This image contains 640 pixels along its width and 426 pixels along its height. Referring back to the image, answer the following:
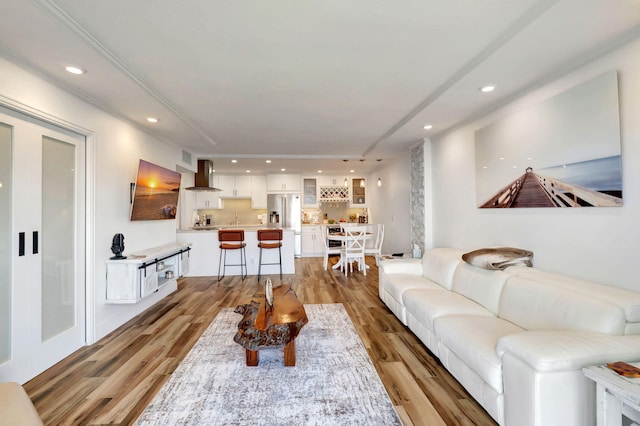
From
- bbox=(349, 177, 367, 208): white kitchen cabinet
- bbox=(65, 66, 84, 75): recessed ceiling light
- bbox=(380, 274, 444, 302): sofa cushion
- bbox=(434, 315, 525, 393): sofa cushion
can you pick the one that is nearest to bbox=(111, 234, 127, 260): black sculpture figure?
bbox=(65, 66, 84, 75): recessed ceiling light

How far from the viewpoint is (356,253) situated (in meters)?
5.93

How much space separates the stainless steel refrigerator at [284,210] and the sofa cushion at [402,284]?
4716 millimetres

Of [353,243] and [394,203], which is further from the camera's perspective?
[394,203]

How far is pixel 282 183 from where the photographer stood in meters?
8.10

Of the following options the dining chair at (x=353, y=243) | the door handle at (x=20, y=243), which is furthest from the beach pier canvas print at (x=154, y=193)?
the dining chair at (x=353, y=243)

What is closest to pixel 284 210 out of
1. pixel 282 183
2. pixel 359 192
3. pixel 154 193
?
pixel 282 183

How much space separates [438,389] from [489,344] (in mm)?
574

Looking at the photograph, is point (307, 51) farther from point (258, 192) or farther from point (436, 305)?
point (258, 192)

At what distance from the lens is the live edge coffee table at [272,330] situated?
2.21 m

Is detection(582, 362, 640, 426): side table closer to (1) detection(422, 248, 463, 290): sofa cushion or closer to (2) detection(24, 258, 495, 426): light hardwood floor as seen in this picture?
(2) detection(24, 258, 495, 426): light hardwood floor

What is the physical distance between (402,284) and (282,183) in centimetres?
559

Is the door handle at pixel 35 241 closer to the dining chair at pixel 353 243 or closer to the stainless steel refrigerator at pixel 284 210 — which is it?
the dining chair at pixel 353 243

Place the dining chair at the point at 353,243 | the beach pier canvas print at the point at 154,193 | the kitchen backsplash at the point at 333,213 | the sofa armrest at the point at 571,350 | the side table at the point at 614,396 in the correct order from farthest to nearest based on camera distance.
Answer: the kitchen backsplash at the point at 333,213
the dining chair at the point at 353,243
the beach pier canvas print at the point at 154,193
the sofa armrest at the point at 571,350
the side table at the point at 614,396

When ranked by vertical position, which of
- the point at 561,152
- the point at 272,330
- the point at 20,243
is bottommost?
the point at 272,330
